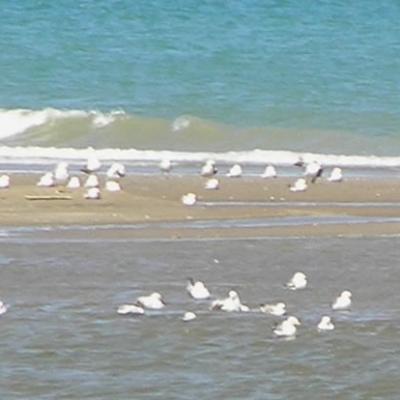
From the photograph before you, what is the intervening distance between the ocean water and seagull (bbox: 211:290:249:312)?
1039cm

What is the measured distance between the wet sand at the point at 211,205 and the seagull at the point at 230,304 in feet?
9.21

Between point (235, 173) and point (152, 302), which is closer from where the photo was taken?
point (152, 302)

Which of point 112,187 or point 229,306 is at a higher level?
point 112,187

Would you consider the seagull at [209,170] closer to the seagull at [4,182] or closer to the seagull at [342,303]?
the seagull at [4,182]

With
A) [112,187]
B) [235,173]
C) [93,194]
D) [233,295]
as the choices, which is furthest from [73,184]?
[233,295]

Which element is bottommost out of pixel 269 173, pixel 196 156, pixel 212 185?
pixel 212 185

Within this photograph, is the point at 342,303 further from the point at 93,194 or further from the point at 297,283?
the point at 93,194

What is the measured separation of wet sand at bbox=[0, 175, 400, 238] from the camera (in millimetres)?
14633

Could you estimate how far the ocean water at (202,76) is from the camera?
23266mm

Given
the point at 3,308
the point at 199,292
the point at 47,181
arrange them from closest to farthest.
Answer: the point at 3,308 < the point at 199,292 < the point at 47,181

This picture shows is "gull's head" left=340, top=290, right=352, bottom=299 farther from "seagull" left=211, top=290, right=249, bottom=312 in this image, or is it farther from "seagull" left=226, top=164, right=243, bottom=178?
"seagull" left=226, top=164, right=243, bottom=178

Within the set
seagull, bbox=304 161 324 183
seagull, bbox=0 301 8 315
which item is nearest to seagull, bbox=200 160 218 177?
seagull, bbox=304 161 324 183

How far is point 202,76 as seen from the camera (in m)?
28.0

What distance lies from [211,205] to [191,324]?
5.02 metres
